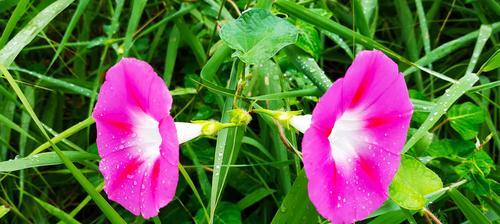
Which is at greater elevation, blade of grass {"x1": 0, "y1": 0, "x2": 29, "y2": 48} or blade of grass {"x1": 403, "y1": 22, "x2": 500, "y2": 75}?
blade of grass {"x1": 0, "y1": 0, "x2": 29, "y2": 48}

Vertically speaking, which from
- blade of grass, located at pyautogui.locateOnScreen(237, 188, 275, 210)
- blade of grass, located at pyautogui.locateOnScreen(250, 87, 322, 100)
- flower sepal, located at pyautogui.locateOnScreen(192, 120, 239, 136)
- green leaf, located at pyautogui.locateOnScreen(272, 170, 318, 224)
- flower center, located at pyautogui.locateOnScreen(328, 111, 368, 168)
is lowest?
blade of grass, located at pyautogui.locateOnScreen(237, 188, 275, 210)

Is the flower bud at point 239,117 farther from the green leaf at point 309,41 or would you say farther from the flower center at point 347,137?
the green leaf at point 309,41

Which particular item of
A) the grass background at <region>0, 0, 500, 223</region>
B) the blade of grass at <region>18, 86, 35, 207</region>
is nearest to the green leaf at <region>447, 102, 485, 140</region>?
the grass background at <region>0, 0, 500, 223</region>

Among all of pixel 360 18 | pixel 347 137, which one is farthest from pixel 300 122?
pixel 360 18

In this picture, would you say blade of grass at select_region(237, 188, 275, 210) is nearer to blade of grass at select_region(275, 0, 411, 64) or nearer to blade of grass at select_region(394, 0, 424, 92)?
blade of grass at select_region(275, 0, 411, 64)

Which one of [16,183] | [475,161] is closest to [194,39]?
[16,183]
